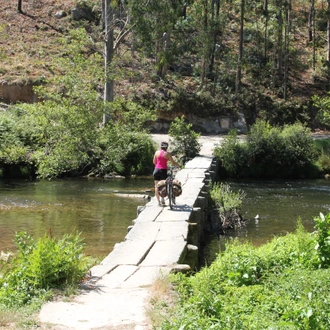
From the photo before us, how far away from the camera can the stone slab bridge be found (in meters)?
6.55

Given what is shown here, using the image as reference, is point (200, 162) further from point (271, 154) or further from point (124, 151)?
point (271, 154)

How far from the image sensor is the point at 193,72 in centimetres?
4612

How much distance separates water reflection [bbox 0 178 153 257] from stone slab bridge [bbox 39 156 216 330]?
6.38 feet

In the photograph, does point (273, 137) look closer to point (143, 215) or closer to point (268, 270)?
point (143, 215)

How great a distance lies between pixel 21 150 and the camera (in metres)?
28.0

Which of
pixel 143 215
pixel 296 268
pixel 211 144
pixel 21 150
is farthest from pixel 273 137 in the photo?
pixel 296 268

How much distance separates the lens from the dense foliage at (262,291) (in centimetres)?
591

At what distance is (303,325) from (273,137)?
2463 centimetres

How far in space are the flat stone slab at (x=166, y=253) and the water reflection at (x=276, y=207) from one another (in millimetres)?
2198

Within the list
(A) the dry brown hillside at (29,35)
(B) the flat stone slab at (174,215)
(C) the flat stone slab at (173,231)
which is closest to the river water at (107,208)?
(B) the flat stone slab at (174,215)

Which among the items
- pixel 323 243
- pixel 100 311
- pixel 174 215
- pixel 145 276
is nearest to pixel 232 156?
pixel 174 215

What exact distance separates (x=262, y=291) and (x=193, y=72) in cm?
3984

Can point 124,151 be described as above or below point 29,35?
below

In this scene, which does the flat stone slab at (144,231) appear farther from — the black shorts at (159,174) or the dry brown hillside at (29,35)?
the dry brown hillside at (29,35)
